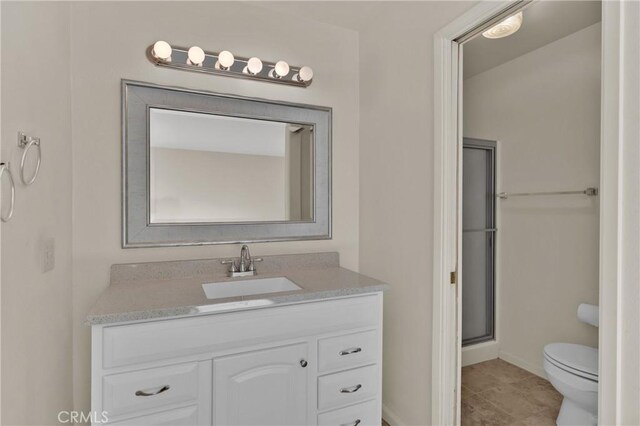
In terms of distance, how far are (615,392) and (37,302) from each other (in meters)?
1.78

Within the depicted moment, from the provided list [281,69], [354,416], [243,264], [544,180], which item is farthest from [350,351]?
[544,180]

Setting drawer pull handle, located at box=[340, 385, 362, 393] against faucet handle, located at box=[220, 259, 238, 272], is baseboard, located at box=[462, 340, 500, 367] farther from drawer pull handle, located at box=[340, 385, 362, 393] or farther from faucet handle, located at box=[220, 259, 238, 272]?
faucet handle, located at box=[220, 259, 238, 272]

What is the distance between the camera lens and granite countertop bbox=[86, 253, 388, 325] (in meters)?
1.31

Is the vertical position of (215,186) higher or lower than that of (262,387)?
higher

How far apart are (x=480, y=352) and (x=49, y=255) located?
2.92 m

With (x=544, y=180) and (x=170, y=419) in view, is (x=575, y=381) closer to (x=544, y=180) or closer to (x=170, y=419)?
(x=544, y=180)

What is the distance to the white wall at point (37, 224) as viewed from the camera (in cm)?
96

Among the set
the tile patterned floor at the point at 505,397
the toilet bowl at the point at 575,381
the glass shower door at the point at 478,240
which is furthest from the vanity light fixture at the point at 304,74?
the tile patterned floor at the point at 505,397

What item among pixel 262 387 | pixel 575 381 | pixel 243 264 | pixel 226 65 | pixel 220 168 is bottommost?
pixel 575 381

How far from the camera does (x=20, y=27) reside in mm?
1035

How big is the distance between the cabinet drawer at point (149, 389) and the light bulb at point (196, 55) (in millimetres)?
1427

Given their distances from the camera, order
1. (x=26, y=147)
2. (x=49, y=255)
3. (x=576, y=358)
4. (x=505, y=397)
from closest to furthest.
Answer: (x=26, y=147) → (x=49, y=255) → (x=576, y=358) → (x=505, y=397)

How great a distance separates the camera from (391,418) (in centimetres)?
200

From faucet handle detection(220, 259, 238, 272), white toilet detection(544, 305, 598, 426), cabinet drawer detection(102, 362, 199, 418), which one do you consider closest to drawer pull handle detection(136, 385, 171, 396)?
cabinet drawer detection(102, 362, 199, 418)
